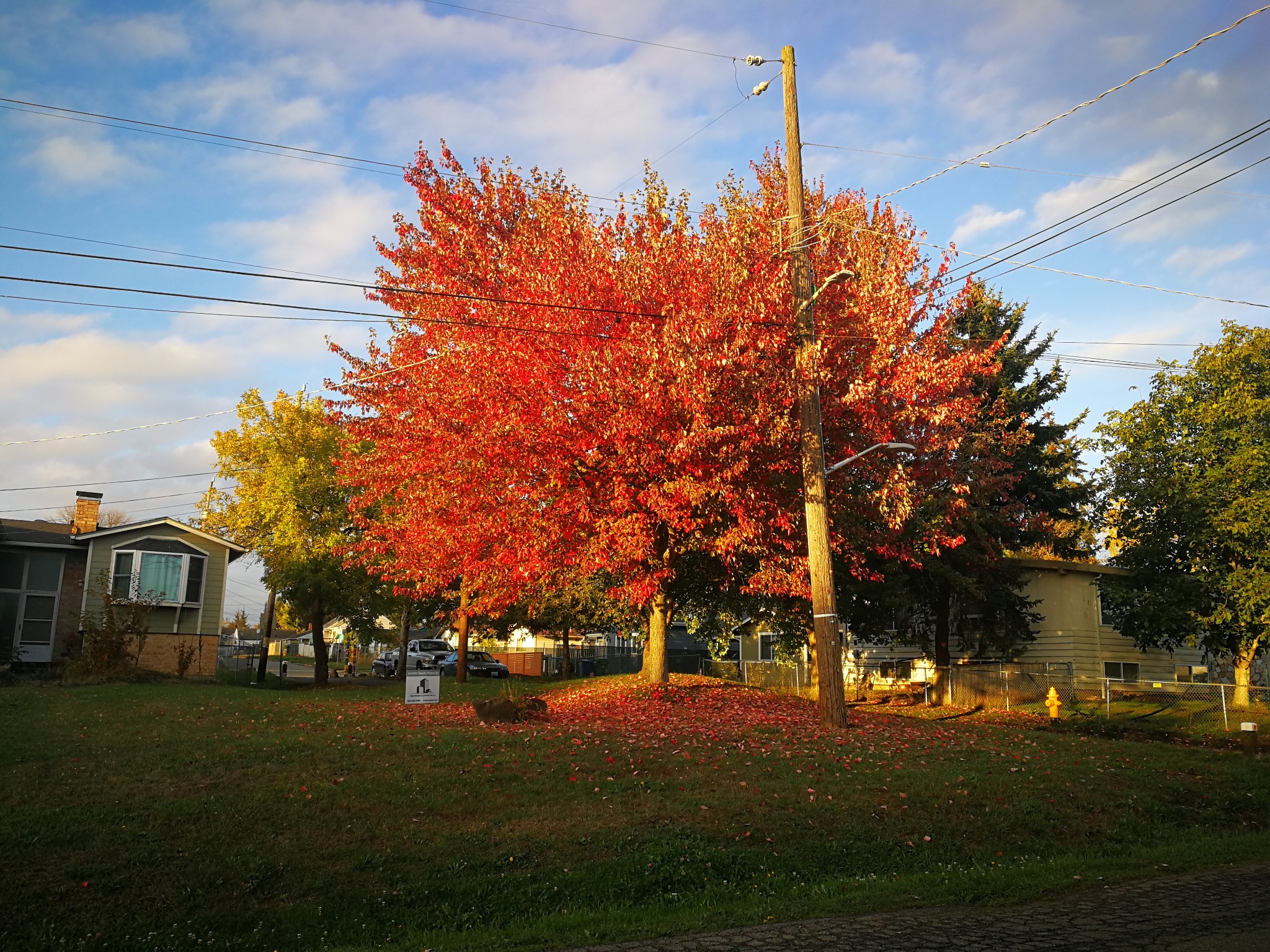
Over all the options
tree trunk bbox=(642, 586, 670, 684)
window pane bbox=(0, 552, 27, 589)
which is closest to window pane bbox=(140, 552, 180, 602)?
window pane bbox=(0, 552, 27, 589)

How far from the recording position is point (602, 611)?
110ft

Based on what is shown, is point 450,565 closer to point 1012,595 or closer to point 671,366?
point 671,366

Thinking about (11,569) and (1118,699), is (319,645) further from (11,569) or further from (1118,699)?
(1118,699)

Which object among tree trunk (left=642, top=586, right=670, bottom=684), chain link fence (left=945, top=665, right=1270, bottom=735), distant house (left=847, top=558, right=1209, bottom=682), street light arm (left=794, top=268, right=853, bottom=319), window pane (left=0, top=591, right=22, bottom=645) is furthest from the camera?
distant house (left=847, top=558, right=1209, bottom=682)

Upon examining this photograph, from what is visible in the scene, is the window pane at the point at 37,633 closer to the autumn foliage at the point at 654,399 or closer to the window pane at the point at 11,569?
the window pane at the point at 11,569

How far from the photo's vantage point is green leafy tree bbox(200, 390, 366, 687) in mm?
32281

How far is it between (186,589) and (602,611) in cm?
1518

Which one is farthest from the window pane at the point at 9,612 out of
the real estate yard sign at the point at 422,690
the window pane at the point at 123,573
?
the real estate yard sign at the point at 422,690

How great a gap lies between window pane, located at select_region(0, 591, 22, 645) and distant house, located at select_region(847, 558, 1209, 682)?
98.9 feet

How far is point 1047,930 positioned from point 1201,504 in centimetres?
2136

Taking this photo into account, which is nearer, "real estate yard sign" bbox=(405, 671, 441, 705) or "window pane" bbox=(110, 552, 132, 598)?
"real estate yard sign" bbox=(405, 671, 441, 705)

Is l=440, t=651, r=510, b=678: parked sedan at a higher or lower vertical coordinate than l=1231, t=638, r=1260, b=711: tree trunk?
lower

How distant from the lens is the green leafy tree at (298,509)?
3228 centimetres

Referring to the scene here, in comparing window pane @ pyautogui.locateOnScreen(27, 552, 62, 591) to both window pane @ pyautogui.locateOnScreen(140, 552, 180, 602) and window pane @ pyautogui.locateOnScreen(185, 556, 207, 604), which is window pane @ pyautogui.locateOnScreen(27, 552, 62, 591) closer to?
window pane @ pyautogui.locateOnScreen(140, 552, 180, 602)
